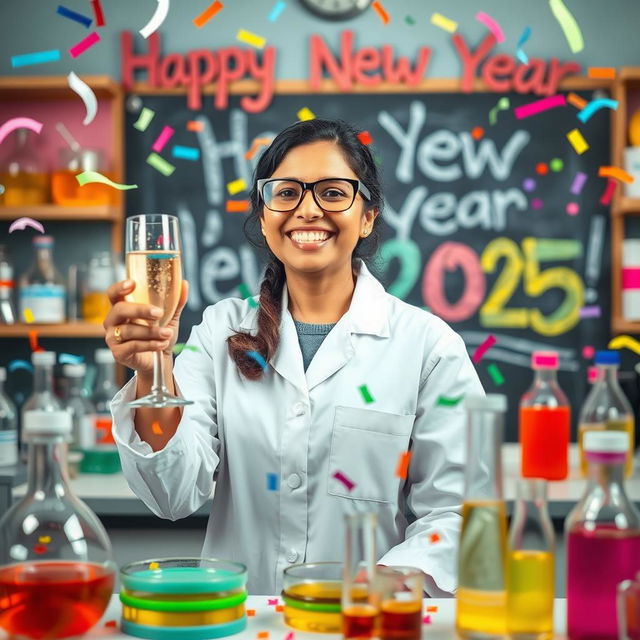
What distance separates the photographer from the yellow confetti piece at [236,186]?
301 centimetres

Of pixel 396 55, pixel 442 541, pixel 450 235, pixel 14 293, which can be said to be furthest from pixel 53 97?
pixel 442 541

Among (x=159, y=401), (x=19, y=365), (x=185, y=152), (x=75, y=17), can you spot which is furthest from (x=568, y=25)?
(x=159, y=401)

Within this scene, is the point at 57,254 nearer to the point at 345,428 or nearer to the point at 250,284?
the point at 250,284

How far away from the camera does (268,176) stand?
1.70m

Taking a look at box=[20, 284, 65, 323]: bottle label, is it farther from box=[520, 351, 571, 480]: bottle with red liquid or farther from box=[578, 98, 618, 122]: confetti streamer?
box=[520, 351, 571, 480]: bottle with red liquid

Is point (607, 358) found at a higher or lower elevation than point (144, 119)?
lower

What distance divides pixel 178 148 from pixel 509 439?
4.74 feet

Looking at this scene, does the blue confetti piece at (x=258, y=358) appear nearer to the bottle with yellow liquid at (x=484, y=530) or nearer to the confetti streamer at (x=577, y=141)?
the bottle with yellow liquid at (x=484, y=530)

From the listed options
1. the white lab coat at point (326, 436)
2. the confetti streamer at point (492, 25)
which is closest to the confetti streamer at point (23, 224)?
the white lab coat at point (326, 436)

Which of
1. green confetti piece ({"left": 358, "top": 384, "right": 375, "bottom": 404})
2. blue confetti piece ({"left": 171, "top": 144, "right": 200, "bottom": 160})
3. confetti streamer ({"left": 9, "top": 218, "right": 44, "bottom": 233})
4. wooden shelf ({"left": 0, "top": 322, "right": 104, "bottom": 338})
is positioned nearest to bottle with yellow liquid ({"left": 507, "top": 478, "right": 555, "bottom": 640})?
green confetti piece ({"left": 358, "top": 384, "right": 375, "bottom": 404})

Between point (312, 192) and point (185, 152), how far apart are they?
5.10 ft

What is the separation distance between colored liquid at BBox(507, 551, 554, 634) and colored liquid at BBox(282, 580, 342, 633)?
0.18 metres

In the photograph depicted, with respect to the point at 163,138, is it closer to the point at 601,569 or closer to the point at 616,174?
the point at 616,174

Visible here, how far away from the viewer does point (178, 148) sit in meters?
3.04
